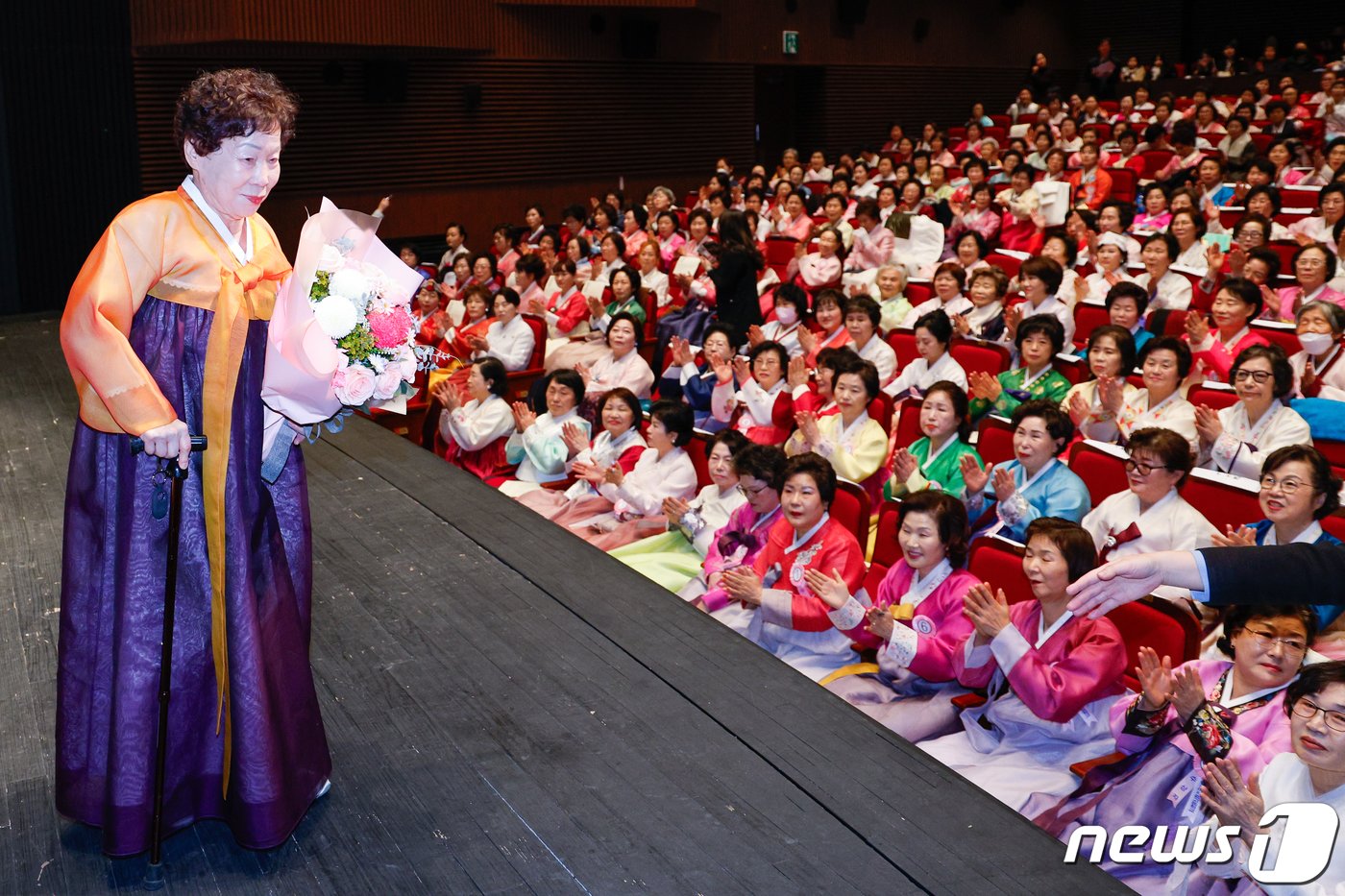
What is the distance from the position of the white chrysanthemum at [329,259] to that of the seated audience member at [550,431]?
246 centimetres

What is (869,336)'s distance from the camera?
4.48m

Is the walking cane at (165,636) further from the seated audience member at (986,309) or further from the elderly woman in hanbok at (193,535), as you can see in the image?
the seated audience member at (986,309)

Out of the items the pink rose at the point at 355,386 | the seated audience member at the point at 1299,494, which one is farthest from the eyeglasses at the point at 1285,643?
the pink rose at the point at 355,386

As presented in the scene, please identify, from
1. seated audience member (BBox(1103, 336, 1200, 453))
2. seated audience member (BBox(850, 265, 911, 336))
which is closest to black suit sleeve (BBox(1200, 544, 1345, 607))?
seated audience member (BBox(1103, 336, 1200, 453))

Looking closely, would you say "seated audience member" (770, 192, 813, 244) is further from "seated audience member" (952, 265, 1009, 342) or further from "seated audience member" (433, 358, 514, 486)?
"seated audience member" (433, 358, 514, 486)

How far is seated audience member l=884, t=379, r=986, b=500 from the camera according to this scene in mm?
3279

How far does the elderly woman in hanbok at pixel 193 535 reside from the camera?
4.74ft

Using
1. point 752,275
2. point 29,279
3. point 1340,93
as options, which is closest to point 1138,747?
point 752,275

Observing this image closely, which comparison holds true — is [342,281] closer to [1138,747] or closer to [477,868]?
[477,868]

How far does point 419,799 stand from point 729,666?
1.90ft

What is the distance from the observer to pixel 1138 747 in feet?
→ 6.66

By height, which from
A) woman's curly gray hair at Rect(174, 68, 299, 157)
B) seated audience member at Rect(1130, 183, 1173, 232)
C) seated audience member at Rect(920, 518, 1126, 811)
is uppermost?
woman's curly gray hair at Rect(174, 68, 299, 157)

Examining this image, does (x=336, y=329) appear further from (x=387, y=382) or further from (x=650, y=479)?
(x=650, y=479)

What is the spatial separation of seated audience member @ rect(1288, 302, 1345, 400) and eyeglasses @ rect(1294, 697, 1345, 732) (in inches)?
90.4
